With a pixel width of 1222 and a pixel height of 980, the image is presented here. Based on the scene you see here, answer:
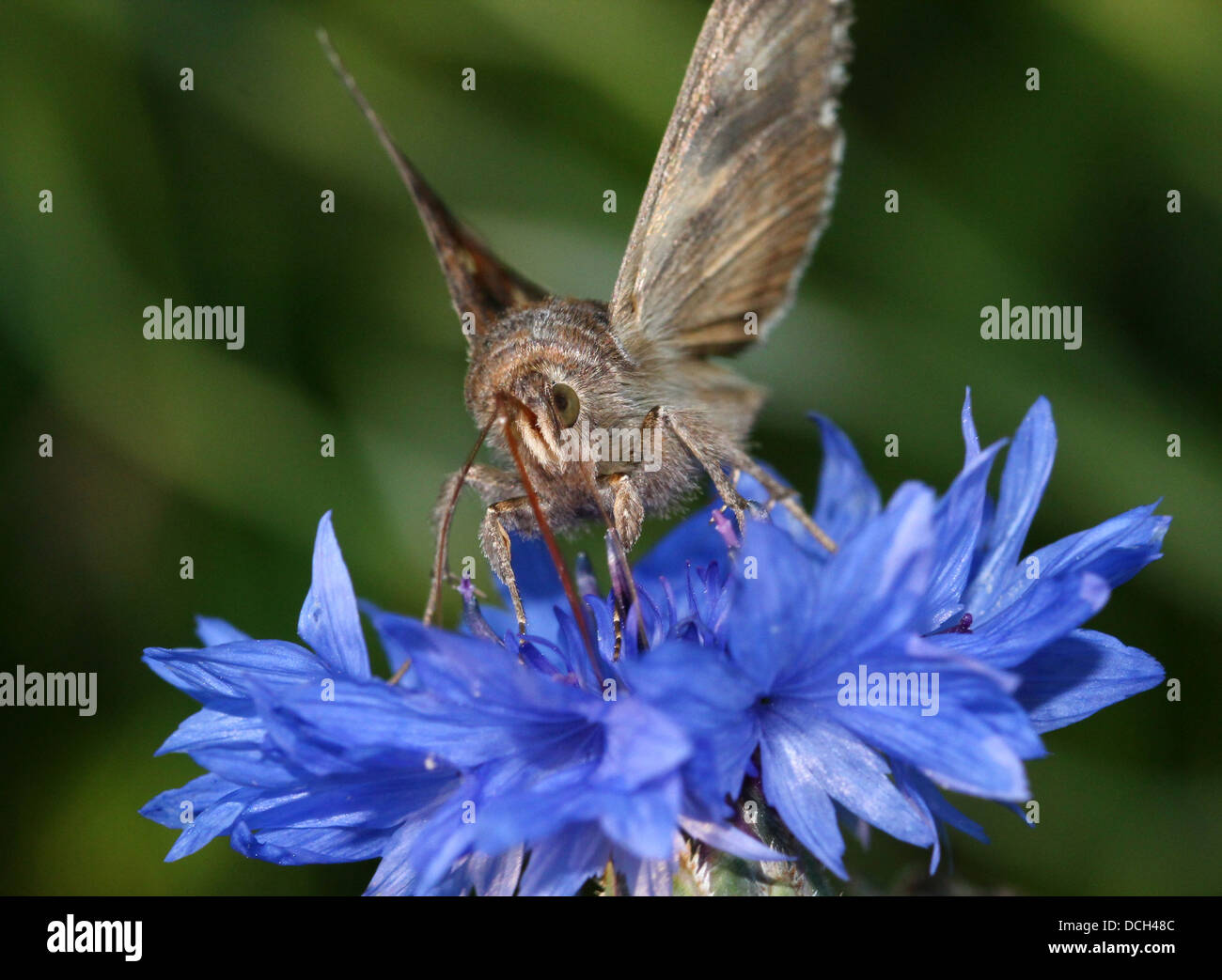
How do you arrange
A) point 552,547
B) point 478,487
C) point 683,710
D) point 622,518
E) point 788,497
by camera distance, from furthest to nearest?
point 478,487 → point 622,518 → point 788,497 → point 552,547 → point 683,710

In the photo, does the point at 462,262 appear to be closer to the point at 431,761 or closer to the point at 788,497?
the point at 788,497

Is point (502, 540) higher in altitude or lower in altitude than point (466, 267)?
lower

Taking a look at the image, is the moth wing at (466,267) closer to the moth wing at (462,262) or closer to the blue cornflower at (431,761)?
the moth wing at (462,262)

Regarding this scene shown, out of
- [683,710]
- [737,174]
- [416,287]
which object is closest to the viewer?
[683,710]

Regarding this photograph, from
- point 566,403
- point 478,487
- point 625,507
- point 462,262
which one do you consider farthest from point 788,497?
point 462,262

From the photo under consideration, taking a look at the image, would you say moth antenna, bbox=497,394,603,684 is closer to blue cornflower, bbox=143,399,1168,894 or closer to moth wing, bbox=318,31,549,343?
blue cornflower, bbox=143,399,1168,894

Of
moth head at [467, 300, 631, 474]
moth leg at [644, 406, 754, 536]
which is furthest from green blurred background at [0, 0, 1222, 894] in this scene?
moth leg at [644, 406, 754, 536]

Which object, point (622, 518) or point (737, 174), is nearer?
point (622, 518)
